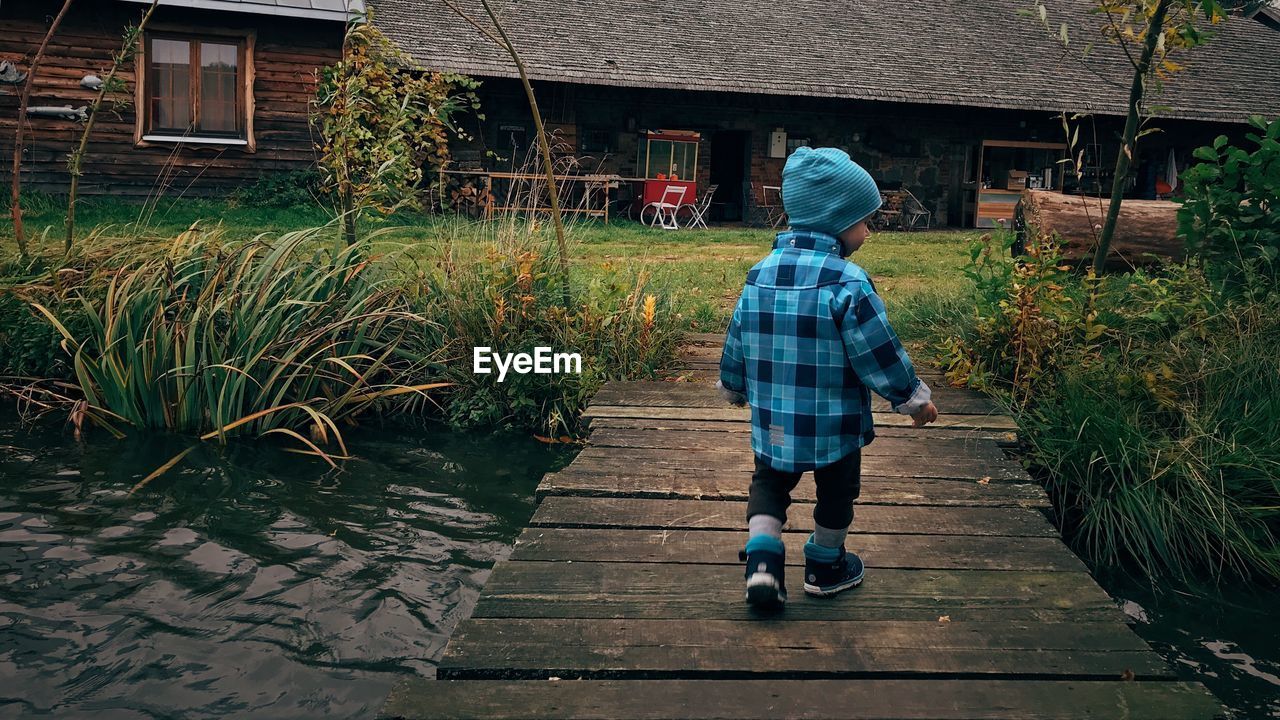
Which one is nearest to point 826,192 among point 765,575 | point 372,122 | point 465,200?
point 765,575

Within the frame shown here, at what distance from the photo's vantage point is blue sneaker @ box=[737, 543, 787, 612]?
2.86 meters

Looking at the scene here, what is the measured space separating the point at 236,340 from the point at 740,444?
295 cm

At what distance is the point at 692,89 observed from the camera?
1717 centimetres

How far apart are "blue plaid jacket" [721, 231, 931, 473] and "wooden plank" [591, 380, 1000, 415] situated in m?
2.39

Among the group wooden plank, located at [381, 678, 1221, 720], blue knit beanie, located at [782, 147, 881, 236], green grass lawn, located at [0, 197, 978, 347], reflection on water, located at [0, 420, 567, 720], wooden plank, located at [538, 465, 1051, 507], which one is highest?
blue knit beanie, located at [782, 147, 881, 236]

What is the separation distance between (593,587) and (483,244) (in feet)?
13.4

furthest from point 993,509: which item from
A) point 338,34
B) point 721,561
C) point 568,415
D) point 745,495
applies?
point 338,34

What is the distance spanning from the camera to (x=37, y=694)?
3.33m

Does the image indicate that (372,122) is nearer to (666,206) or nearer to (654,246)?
(654,246)

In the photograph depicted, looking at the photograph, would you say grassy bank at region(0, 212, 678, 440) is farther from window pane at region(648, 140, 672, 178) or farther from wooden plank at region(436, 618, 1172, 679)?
window pane at region(648, 140, 672, 178)

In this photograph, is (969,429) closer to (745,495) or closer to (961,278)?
(745,495)

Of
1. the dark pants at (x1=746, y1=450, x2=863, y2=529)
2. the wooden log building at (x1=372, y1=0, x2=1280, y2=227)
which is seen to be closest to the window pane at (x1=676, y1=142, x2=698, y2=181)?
the wooden log building at (x1=372, y1=0, x2=1280, y2=227)

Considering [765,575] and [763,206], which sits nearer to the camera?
[765,575]

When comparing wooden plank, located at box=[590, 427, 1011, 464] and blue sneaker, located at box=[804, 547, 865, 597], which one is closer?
blue sneaker, located at box=[804, 547, 865, 597]
